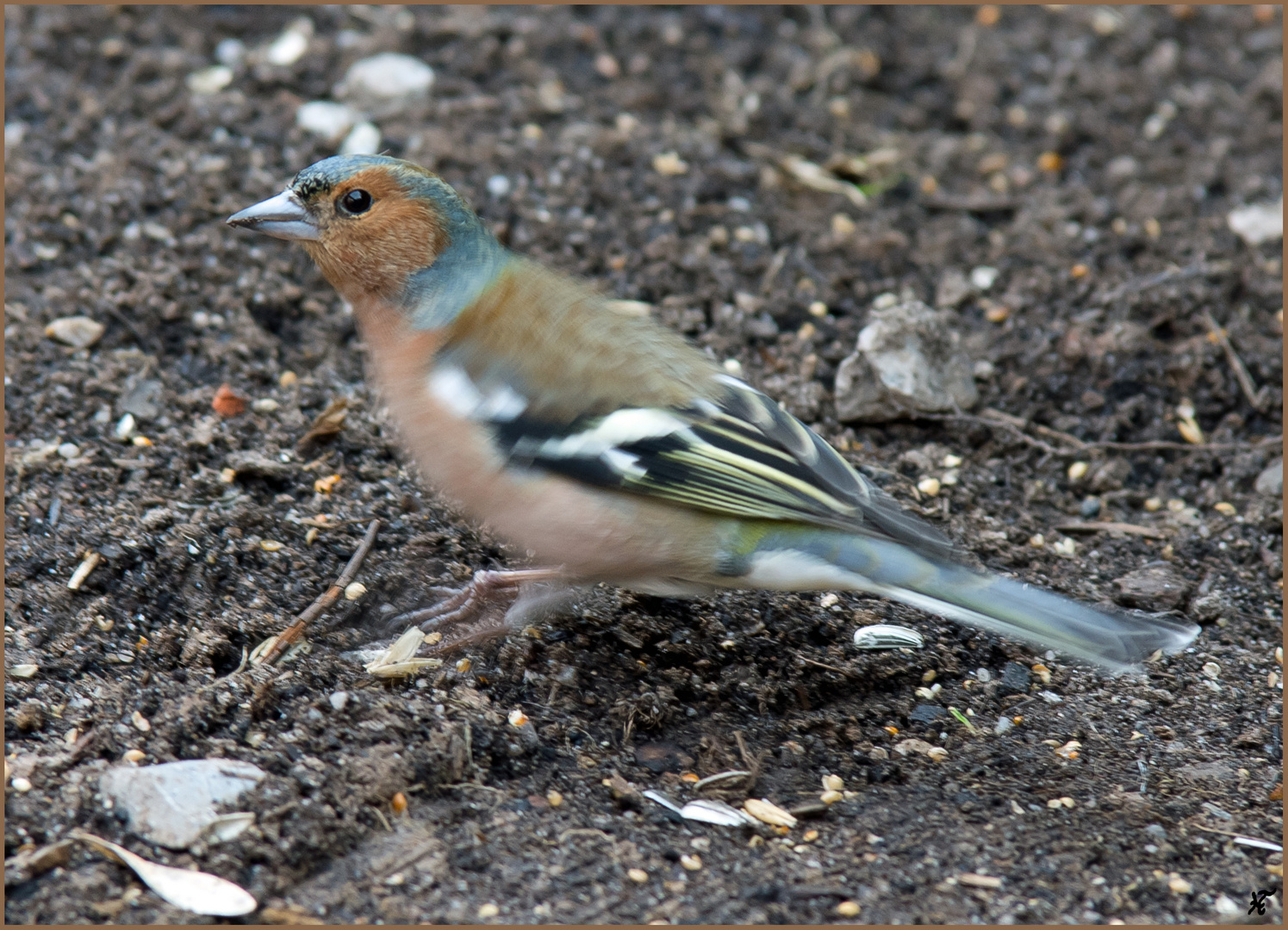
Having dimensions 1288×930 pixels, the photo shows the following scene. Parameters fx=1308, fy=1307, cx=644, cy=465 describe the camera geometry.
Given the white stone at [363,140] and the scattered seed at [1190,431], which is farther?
the white stone at [363,140]

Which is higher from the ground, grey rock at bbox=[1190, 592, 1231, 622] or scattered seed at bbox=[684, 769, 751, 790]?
grey rock at bbox=[1190, 592, 1231, 622]

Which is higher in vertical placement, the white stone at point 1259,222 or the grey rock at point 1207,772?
the white stone at point 1259,222

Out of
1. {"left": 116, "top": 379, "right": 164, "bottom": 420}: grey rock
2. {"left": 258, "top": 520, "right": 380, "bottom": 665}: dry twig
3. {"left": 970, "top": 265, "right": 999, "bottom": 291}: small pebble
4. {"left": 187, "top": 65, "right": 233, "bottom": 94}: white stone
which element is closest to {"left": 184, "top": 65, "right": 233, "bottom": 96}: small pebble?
{"left": 187, "top": 65, "right": 233, "bottom": 94}: white stone

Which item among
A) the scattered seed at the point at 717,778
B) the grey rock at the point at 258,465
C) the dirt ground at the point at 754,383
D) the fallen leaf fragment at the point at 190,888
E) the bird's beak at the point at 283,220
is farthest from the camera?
the grey rock at the point at 258,465

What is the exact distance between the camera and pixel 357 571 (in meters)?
3.79

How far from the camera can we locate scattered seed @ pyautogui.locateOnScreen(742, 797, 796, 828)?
3158mm

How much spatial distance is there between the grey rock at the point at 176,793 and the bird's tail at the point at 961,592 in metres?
1.37

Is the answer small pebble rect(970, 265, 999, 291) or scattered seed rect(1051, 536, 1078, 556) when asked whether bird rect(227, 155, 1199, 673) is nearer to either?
scattered seed rect(1051, 536, 1078, 556)

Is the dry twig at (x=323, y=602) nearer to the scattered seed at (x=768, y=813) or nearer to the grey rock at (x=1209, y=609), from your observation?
the scattered seed at (x=768, y=813)

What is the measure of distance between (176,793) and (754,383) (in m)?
2.46

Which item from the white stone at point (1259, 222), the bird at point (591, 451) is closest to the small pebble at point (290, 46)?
the bird at point (591, 451)

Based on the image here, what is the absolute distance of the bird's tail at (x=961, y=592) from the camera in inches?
122

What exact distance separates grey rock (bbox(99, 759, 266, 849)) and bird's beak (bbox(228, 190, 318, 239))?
1.52 m

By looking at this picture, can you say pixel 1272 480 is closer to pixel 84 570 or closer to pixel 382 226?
pixel 382 226
